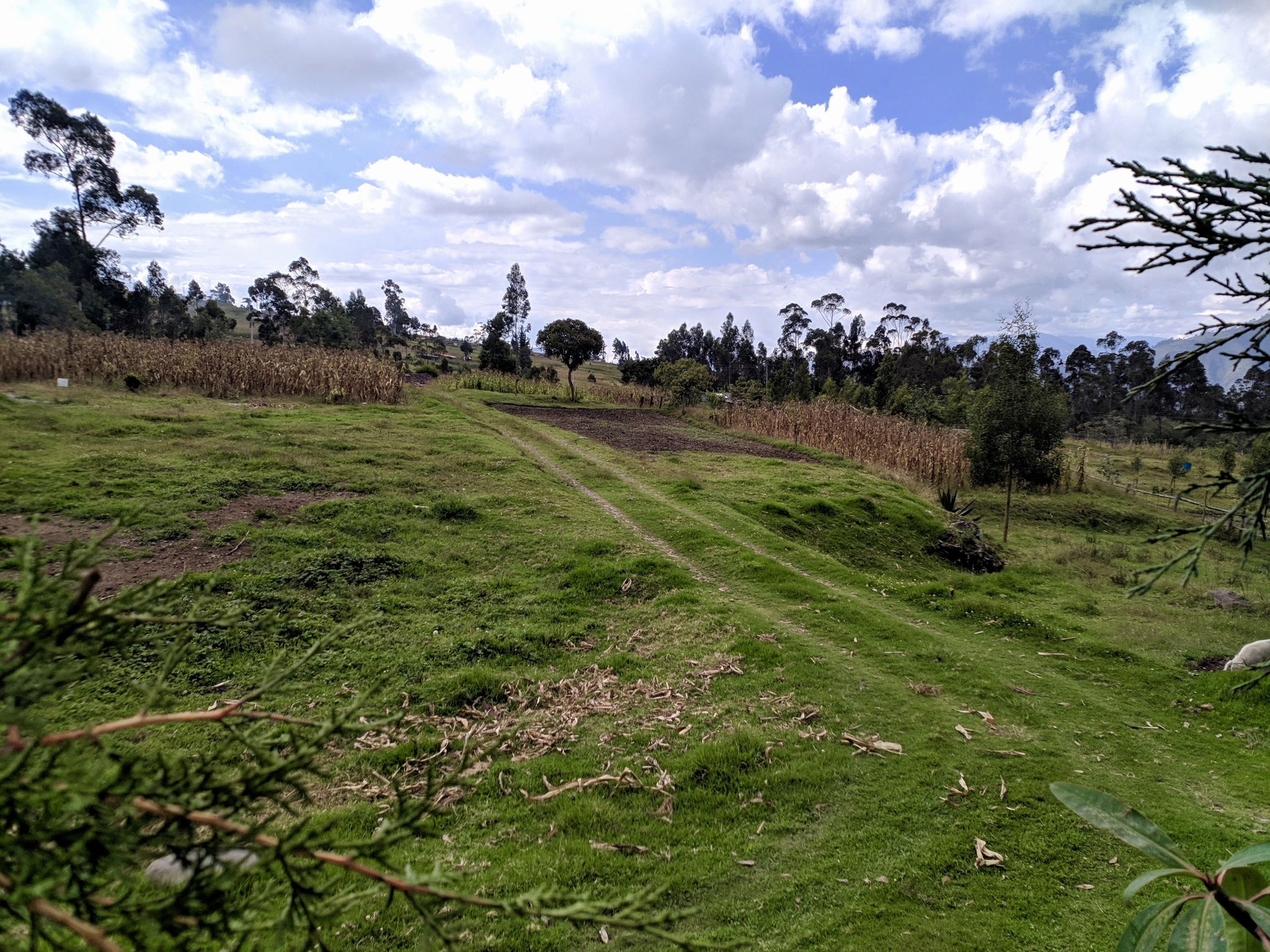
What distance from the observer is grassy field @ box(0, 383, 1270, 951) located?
405 centimetres

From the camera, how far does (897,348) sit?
6675 cm

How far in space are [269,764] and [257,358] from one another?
25.7m

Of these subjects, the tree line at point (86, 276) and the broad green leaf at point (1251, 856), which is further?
the tree line at point (86, 276)

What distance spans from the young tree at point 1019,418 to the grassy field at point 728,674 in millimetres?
3101

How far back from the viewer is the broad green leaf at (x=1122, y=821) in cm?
145

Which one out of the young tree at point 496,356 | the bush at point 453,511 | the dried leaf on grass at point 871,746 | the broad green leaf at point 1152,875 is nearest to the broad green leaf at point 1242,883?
the broad green leaf at point 1152,875

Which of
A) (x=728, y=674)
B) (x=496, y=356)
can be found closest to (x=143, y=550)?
(x=728, y=674)

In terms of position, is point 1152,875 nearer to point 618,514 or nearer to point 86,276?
point 618,514

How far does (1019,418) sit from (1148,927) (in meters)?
19.1

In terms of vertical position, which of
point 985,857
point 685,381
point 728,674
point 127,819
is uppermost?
point 685,381

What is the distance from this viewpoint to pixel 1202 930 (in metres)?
1.30

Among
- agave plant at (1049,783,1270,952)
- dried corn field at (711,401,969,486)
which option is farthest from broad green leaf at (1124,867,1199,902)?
dried corn field at (711,401,969,486)

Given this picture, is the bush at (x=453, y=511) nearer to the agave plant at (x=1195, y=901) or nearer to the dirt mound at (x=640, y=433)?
the dirt mound at (x=640, y=433)

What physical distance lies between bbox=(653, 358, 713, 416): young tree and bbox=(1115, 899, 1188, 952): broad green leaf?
3412 cm
